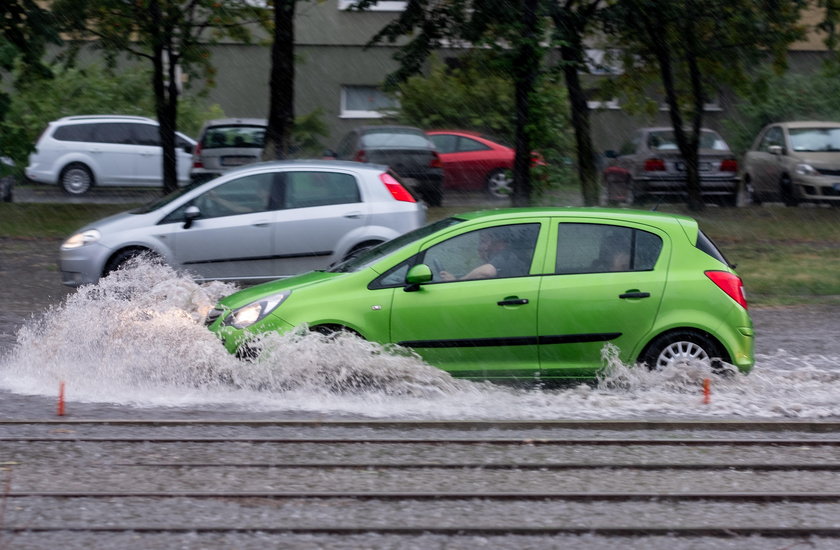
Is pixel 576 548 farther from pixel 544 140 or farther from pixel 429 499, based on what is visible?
pixel 544 140

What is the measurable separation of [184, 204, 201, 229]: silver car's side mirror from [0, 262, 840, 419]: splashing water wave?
3611mm

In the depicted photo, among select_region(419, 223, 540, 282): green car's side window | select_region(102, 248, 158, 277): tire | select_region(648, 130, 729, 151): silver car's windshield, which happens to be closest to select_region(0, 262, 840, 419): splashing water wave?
select_region(419, 223, 540, 282): green car's side window

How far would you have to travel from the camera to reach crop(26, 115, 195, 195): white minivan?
79.9 ft

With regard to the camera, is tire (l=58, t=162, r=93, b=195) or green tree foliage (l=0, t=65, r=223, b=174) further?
green tree foliage (l=0, t=65, r=223, b=174)

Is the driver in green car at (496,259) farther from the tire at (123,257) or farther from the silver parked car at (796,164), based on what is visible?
the silver parked car at (796,164)

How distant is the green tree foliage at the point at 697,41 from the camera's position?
64.4 feet

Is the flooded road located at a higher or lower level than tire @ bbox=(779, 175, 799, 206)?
lower

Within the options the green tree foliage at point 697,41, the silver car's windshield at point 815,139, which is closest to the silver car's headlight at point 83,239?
the green tree foliage at point 697,41

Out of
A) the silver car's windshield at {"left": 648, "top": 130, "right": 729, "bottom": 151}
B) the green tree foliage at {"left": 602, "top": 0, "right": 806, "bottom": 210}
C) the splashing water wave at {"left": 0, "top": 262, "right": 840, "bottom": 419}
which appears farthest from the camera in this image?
the silver car's windshield at {"left": 648, "top": 130, "right": 729, "bottom": 151}

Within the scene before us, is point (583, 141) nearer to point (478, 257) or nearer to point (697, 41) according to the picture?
point (697, 41)

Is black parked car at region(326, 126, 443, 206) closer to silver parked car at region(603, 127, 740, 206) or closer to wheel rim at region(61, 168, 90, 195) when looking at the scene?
silver parked car at region(603, 127, 740, 206)

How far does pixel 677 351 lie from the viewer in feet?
28.0

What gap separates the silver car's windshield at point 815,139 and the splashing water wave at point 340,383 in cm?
1401

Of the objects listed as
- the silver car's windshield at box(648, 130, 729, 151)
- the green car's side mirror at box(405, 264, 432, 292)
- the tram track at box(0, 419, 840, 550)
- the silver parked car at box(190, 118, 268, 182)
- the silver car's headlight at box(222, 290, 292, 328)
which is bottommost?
the tram track at box(0, 419, 840, 550)
